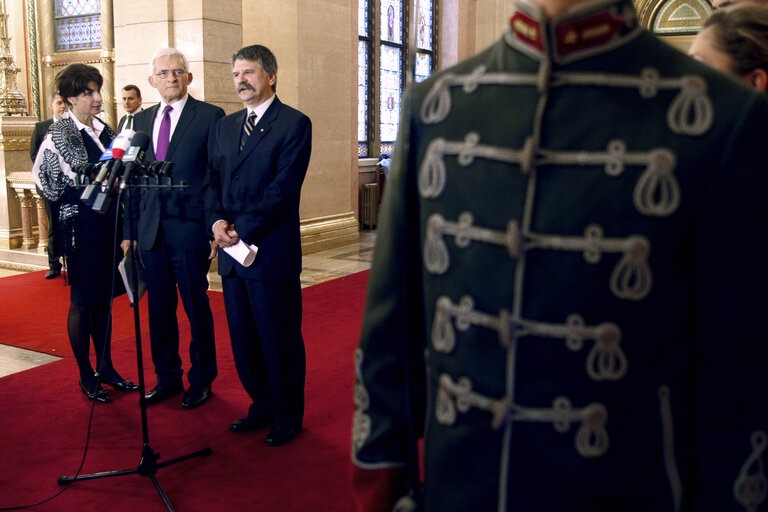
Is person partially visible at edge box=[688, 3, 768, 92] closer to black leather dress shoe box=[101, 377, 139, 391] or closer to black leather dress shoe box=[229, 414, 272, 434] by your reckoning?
black leather dress shoe box=[229, 414, 272, 434]

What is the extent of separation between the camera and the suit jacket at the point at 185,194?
3959 mm

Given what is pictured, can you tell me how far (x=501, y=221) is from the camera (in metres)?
1.14

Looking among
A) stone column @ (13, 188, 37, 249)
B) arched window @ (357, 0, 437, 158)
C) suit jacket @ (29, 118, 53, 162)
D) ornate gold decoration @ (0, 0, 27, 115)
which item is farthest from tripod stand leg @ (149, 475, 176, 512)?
arched window @ (357, 0, 437, 158)

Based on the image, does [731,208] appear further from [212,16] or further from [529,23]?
[212,16]

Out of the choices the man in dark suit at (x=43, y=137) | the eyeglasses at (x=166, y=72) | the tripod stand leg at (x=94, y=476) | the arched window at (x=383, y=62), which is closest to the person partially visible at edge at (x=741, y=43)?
the tripod stand leg at (x=94, y=476)

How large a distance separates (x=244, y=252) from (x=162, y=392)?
1157 mm

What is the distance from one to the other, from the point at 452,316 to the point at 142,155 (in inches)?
88.6

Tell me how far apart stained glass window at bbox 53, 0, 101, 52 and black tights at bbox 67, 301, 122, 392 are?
856 cm

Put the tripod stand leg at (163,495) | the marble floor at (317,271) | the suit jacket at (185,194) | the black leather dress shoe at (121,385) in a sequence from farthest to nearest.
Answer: the marble floor at (317,271)
the black leather dress shoe at (121,385)
the suit jacket at (185,194)
the tripod stand leg at (163,495)

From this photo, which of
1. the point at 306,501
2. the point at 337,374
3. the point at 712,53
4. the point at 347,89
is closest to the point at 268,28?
the point at 347,89

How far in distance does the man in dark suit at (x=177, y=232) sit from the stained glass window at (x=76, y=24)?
8.46 metres

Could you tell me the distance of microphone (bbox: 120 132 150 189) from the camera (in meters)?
3.02

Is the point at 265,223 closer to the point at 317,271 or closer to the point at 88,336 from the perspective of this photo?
the point at 88,336

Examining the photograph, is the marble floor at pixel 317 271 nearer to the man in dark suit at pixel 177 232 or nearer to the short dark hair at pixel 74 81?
the man in dark suit at pixel 177 232
